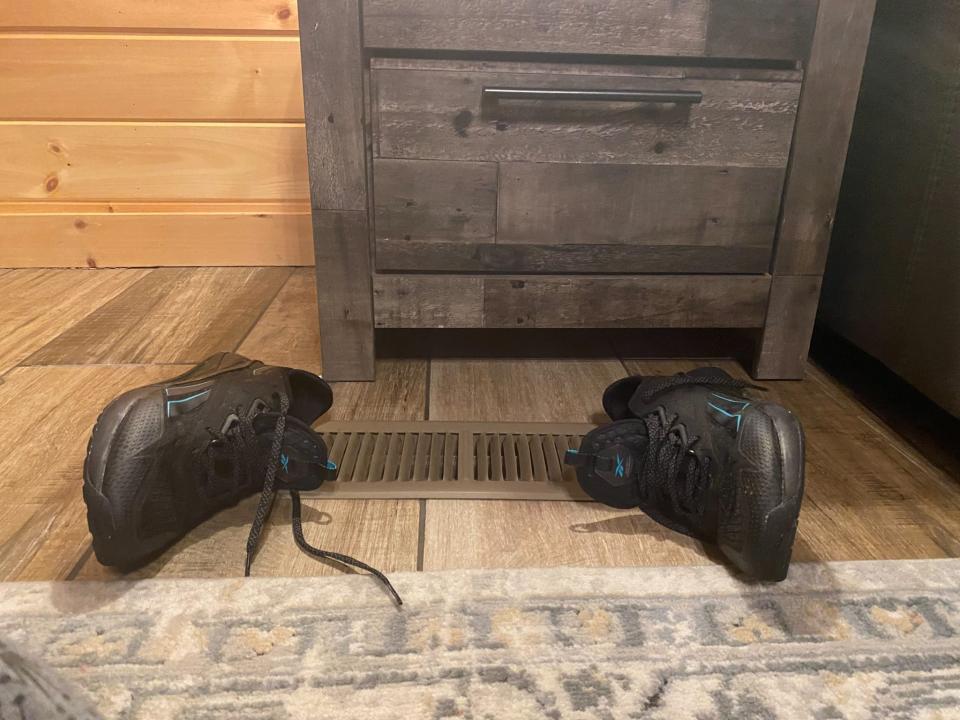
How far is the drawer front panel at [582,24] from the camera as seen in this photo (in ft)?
3.16

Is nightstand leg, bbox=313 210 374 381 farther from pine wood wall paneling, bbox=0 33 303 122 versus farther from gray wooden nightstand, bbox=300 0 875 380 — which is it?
pine wood wall paneling, bbox=0 33 303 122

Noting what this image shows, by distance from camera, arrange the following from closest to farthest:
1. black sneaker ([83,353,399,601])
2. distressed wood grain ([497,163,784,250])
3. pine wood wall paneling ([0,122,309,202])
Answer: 1. black sneaker ([83,353,399,601])
2. distressed wood grain ([497,163,784,250])
3. pine wood wall paneling ([0,122,309,202])

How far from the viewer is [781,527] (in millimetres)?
639

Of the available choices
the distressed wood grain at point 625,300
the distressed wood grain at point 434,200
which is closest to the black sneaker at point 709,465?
the distressed wood grain at point 625,300

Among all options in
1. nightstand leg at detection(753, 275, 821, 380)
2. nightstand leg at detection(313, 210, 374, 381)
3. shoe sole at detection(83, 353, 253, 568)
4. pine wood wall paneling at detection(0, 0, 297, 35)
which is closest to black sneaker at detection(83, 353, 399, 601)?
shoe sole at detection(83, 353, 253, 568)

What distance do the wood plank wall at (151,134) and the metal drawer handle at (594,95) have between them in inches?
39.5

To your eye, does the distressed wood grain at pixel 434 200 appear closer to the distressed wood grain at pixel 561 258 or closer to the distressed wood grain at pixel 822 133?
the distressed wood grain at pixel 561 258

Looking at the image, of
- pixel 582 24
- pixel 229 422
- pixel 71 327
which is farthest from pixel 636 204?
pixel 71 327

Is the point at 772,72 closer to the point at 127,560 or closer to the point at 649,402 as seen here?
the point at 649,402

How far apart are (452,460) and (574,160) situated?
0.51 metres

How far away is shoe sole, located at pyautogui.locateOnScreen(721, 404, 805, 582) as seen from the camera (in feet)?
2.10

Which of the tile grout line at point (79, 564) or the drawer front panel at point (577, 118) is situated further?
the drawer front panel at point (577, 118)

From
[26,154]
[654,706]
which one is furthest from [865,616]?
[26,154]

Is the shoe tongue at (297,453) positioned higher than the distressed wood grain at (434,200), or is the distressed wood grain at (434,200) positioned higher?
the distressed wood grain at (434,200)
